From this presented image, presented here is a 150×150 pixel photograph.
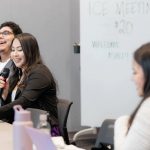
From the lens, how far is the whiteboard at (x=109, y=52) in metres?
3.17

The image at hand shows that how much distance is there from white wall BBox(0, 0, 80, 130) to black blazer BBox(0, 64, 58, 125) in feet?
5.53

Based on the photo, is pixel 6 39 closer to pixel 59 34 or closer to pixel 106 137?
pixel 59 34

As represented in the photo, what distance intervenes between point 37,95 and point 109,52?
0.98 m

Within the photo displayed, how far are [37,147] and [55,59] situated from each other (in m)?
3.15

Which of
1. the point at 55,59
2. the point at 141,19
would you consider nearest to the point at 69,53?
the point at 55,59

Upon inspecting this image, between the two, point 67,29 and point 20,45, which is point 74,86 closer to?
point 67,29

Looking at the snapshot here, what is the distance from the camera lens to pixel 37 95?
265cm

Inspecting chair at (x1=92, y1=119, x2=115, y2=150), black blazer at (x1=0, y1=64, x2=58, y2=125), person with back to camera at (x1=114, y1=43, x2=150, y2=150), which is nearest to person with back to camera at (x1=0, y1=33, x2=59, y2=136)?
black blazer at (x1=0, y1=64, x2=58, y2=125)

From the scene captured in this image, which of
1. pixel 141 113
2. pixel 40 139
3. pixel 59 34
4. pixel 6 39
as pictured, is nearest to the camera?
pixel 40 139

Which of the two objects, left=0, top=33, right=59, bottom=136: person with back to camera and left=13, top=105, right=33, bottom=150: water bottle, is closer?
left=13, top=105, right=33, bottom=150: water bottle

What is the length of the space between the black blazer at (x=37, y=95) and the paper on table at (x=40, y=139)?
1231 mm

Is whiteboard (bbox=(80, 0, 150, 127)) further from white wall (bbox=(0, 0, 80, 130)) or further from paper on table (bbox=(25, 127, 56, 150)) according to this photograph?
paper on table (bbox=(25, 127, 56, 150))

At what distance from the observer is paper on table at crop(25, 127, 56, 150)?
4.16 ft

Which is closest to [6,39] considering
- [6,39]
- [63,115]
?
[6,39]
